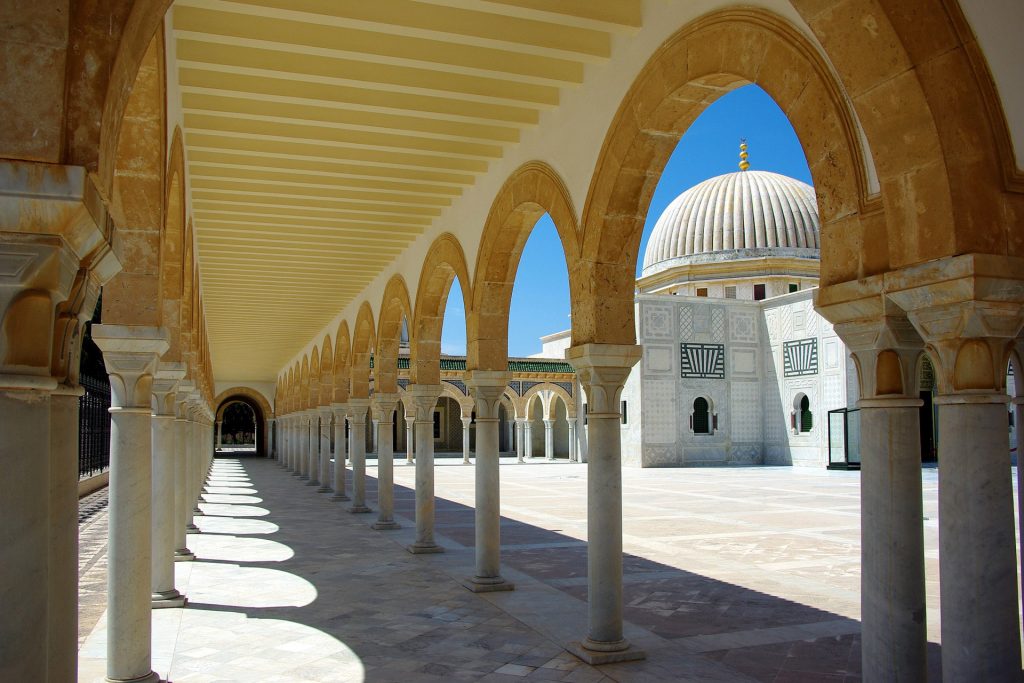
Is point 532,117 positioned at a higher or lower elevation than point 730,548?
higher

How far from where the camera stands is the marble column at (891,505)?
3.28 m

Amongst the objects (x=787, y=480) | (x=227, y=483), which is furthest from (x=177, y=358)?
(x=787, y=480)

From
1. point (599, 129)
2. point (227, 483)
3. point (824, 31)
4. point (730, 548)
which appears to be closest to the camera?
point (824, 31)

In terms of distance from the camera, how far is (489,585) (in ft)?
24.2

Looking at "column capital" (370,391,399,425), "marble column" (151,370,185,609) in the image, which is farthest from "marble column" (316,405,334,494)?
"marble column" (151,370,185,609)

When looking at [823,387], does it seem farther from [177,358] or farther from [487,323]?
[177,358]

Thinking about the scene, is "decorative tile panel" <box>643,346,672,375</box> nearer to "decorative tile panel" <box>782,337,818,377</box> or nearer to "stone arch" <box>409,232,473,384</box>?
"decorative tile panel" <box>782,337,818,377</box>

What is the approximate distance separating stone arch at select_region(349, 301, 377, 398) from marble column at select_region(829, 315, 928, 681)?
11279mm

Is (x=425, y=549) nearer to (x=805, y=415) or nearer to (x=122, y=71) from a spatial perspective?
(x=122, y=71)

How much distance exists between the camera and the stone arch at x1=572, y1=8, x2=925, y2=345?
3.52 meters

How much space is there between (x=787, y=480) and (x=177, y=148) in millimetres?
18899

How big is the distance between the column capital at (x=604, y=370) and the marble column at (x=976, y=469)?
102 inches

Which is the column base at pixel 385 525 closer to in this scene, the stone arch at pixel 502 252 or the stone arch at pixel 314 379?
the stone arch at pixel 502 252

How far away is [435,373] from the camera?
9945mm
